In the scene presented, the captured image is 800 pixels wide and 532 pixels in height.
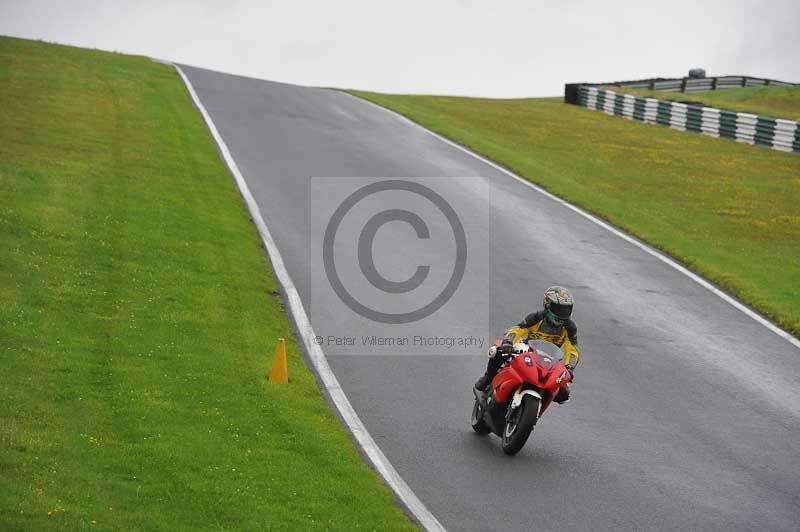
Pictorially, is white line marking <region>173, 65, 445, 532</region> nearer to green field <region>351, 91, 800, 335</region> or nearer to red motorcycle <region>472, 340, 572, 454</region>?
red motorcycle <region>472, 340, 572, 454</region>

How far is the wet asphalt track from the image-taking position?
34.5 feet

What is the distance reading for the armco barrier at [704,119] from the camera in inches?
1554

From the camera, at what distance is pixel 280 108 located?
35.9m

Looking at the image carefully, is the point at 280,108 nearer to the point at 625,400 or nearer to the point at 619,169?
the point at 619,169

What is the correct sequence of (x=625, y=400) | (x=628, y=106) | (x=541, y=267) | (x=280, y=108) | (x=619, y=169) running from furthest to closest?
(x=628, y=106) → (x=280, y=108) → (x=619, y=169) → (x=541, y=267) → (x=625, y=400)

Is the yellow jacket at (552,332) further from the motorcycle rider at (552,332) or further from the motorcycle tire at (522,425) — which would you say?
the motorcycle tire at (522,425)

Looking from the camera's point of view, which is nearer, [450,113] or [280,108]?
[280,108]

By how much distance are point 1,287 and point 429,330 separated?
6386 millimetres

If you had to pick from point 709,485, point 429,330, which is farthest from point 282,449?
point 429,330

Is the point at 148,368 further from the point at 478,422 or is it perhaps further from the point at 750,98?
the point at 750,98

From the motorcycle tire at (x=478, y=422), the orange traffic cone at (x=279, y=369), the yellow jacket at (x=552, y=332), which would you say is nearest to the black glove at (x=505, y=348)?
the yellow jacket at (x=552, y=332)

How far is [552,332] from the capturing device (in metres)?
12.1

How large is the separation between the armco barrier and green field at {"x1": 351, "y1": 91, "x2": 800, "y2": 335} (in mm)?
891

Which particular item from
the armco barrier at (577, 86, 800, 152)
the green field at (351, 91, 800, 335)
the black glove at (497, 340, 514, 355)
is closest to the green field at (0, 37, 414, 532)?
the black glove at (497, 340, 514, 355)
